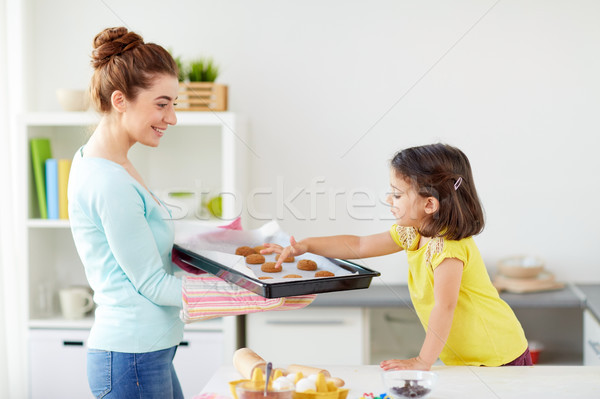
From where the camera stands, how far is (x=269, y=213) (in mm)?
2828

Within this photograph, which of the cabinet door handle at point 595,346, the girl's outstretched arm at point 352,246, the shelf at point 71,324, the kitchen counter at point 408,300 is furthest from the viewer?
the shelf at point 71,324

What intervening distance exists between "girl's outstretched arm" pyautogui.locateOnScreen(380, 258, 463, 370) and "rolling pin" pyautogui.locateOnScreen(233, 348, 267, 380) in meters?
0.28

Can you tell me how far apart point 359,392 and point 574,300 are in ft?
5.08

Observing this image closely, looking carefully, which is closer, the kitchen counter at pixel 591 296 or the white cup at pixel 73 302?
the kitchen counter at pixel 591 296

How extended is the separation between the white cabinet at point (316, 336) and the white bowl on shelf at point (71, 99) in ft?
3.63

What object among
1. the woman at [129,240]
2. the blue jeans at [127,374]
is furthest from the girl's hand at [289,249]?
the blue jeans at [127,374]

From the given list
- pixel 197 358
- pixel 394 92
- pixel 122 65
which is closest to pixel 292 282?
pixel 122 65

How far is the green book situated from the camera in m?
2.59

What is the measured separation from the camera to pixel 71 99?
262 centimetres

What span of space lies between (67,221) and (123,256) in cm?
141

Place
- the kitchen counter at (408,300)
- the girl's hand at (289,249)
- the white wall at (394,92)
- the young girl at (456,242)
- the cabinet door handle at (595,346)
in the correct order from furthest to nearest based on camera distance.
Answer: the white wall at (394,92)
the kitchen counter at (408,300)
the cabinet door handle at (595,346)
the girl's hand at (289,249)
the young girl at (456,242)

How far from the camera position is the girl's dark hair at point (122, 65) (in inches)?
53.4

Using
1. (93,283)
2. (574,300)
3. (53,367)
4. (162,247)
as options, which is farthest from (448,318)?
(53,367)

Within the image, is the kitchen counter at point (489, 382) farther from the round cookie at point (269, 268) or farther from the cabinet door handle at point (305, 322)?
the cabinet door handle at point (305, 322)
